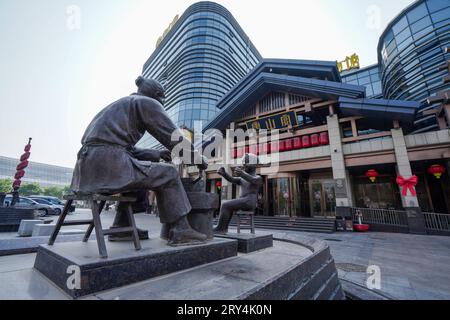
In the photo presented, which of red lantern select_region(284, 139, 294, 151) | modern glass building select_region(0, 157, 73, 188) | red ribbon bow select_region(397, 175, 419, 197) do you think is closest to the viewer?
red ribbon bow select_region(397, 175, 419, 197)

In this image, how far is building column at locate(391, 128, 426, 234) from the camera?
1009cm

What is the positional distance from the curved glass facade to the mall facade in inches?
2.8

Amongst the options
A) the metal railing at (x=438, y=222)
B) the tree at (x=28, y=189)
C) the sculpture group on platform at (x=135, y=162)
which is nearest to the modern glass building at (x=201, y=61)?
the metal railing at (x=438, y=222)

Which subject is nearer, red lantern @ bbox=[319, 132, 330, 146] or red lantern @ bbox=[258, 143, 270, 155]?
red lantern @ bbox=[319, 132, 330, 146]

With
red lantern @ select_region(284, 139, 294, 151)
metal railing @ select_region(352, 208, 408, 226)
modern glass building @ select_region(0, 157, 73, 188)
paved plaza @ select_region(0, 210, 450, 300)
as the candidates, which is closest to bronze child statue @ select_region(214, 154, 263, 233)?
paved plaza @ select_region(0, 210, 450, 300)

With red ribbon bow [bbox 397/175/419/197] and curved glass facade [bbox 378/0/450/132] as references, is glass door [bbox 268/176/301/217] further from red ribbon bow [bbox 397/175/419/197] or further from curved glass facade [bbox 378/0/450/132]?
curved glass facade [bbox 378/0/450/132]

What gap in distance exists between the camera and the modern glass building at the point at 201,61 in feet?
106

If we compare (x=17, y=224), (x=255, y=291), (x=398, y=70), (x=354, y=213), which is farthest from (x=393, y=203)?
(x=17, y=224)

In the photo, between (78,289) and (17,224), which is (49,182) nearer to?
(17,224)

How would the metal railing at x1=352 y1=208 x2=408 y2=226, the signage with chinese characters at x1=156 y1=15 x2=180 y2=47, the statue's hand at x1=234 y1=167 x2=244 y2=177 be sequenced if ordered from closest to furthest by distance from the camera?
1. the statue's hand at x1=234 y1=167 x2=244 y2=177
2. the metal railing at x1=352 y1=208 x2=408 y2=226
3. the signage with chinese characters at x1=156 y1=15 x2=180 y2=47

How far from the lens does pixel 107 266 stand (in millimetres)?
1476

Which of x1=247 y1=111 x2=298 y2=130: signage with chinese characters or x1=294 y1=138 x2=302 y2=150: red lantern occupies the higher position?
x1=247 y1=111 x2=298 y2=130: signage with chinese characters

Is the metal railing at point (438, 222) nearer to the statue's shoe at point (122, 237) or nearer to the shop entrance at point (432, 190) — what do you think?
the shop entrance at point (432, 190)
